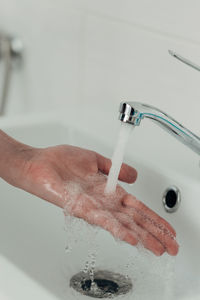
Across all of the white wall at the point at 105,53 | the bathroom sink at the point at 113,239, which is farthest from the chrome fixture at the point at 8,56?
the bathroom sink at the point at 113,239

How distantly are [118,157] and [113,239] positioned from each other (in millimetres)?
137

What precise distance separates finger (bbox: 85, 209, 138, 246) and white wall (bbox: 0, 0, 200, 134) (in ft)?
0.95

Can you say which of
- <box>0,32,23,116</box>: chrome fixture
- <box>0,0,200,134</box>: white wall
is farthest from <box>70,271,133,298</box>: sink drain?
<box>0,32,23,116</box>: chrome fixture

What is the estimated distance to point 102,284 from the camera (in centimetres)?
65

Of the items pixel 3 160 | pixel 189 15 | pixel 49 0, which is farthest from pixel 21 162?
pixel 49 0

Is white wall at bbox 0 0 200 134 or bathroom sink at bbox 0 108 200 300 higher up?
white wall at bbox 0 0 200 134

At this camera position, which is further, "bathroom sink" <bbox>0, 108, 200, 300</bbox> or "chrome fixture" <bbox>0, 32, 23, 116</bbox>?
"chrome fixture" <bbox>0, 32, 23, 116</bbox>

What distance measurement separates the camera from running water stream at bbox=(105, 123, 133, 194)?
2.07 feet

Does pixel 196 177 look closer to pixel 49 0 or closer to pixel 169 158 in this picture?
pixel 169 158

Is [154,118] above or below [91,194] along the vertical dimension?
above

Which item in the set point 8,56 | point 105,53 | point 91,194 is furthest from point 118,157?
point 8,56

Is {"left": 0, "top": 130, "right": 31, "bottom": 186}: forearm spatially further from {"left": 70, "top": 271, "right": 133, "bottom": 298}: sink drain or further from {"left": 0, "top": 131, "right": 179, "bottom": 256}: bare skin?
{"left": 70, "top": 271, "right": 133, "bottom": 298}: sink drain

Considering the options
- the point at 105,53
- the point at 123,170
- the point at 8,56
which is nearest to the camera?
the point at 123,170

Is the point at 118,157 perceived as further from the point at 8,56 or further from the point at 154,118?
the point at 8,56
